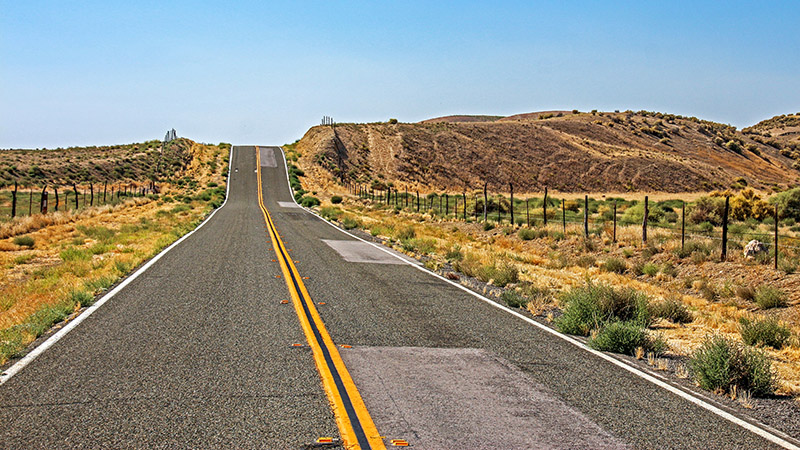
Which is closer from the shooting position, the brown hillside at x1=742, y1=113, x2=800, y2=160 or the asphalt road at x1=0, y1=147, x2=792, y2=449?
the asphalt road at x1=0, y1=147, x2=792, y2=449

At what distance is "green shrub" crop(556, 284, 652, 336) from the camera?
31.2ft

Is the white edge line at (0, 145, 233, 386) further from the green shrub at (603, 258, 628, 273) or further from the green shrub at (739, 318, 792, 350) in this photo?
the green shrub at (603, 258, 628, 273)

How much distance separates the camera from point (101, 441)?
15.5 feet

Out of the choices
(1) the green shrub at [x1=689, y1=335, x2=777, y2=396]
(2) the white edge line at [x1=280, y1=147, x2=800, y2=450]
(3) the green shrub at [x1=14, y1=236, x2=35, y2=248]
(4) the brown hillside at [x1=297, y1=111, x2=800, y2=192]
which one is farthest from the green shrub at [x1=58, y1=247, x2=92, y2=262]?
(4) the brown hillside at [x1=297, y1=111, x2=800, y2=192]

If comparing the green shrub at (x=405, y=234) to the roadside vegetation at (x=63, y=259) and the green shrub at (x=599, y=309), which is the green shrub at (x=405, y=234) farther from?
the green shrub at (x=599, y=309)

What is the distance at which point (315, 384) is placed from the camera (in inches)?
245

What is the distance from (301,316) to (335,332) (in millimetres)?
1185

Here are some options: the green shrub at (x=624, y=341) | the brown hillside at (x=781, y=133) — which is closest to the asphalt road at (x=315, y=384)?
the green shrub at (x=624, y=341)

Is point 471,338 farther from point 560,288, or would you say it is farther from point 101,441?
point 560,288

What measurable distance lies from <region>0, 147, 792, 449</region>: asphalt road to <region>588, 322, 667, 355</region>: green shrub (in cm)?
46

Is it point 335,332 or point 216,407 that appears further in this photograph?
point 335,332

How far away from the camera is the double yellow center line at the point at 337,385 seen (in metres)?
4.88

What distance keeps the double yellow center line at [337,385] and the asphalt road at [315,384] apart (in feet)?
0.34

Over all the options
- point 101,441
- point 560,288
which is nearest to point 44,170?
point 560,288
